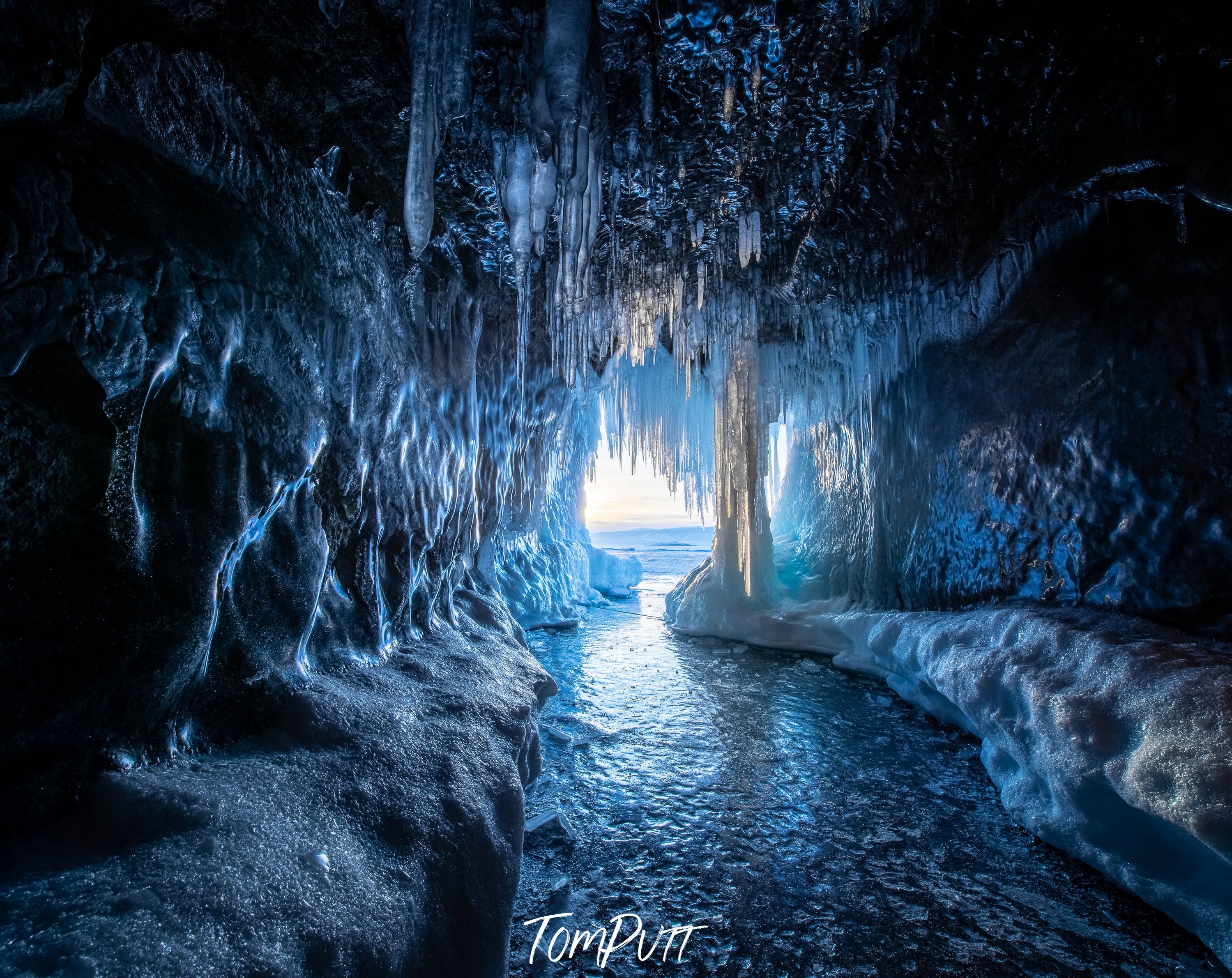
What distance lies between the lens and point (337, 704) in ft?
8.47

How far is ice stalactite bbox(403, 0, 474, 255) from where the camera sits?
2441 mm

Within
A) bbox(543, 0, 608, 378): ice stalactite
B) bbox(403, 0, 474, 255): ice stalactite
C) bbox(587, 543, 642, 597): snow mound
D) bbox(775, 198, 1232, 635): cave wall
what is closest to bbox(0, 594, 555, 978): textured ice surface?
bbox(403, 0, 474, 255): ice stalactite

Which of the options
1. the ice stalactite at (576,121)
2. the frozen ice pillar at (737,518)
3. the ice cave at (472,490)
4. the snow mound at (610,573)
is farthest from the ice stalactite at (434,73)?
the snow mound at (610,573)

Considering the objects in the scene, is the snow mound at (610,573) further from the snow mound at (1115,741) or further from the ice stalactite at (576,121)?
the snow mound at (1115,741)

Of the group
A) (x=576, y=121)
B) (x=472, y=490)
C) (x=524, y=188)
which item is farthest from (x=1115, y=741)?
(x=472, y=490)

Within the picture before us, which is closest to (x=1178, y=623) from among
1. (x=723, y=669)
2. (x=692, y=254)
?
(x=723, y=669)

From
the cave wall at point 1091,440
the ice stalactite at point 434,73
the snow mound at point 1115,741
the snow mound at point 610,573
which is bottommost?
the snow mound at point 610,573

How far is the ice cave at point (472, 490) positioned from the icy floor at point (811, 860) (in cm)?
3

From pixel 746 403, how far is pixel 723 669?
12.5 feet

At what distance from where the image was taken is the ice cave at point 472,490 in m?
1.67

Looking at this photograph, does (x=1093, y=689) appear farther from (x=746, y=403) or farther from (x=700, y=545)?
(x=700, y=545)

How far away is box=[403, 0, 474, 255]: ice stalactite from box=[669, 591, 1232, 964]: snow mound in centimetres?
448

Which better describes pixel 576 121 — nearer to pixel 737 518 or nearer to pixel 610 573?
pixel 737 518

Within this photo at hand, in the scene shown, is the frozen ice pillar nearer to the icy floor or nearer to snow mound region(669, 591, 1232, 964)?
the icy floor
